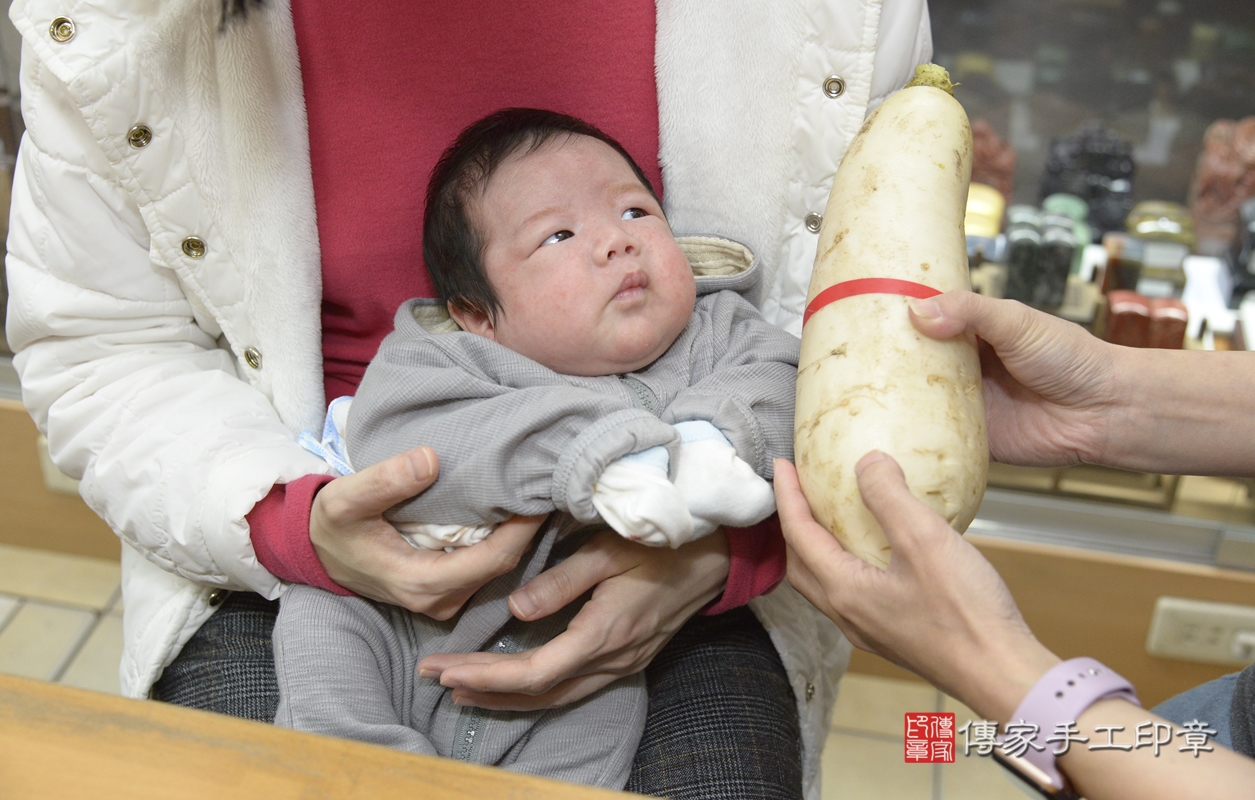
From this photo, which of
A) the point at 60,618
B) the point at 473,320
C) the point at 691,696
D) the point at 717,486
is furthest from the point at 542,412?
the point at 60,618

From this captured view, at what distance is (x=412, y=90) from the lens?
3.80 ft

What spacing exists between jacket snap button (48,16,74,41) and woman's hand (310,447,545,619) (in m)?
0.50

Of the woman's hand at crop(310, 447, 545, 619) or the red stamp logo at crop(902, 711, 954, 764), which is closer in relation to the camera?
the woman's hand at crop(310, 447, 545, 619)

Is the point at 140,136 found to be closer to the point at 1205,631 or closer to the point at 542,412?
the point at 542,412

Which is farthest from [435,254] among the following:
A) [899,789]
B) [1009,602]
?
[899,789]

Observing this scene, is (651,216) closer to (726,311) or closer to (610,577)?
(726,311)

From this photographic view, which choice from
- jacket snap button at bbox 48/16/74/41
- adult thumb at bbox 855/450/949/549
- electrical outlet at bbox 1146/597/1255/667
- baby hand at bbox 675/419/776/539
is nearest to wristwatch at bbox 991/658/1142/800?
adult thumb at bbox 855/450/949/549

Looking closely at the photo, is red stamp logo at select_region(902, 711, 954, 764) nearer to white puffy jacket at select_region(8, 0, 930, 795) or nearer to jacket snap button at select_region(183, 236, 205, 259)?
white puffy jacket at select_region(8, 0, 930, 795)

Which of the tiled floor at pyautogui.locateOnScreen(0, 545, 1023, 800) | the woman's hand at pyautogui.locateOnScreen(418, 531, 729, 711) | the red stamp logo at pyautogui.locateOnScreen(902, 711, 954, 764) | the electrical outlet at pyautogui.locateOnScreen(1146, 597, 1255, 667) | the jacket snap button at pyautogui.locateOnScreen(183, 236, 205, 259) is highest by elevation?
the jacket snap button at pyautogui.locateOnScreen(183, 236, 205, 259)

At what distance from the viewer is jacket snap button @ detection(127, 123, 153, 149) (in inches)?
38.5

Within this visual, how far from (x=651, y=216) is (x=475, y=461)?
39cm

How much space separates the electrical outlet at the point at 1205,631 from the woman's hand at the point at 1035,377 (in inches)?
33.7

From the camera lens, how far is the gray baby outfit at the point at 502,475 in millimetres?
897

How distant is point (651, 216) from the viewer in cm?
111
